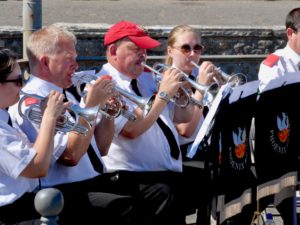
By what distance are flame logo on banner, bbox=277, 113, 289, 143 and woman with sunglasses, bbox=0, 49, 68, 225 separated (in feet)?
5.88

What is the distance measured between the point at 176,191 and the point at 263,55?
16.4 ft

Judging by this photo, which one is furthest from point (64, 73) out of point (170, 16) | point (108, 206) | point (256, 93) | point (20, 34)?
point (170, 16)

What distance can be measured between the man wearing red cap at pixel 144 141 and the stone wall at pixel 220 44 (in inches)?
140

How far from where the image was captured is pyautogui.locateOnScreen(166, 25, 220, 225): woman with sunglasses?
18.5ft

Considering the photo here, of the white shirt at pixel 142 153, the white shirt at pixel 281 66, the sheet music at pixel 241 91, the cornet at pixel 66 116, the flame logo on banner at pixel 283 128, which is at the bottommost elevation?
the white shirt at pixel 142 153

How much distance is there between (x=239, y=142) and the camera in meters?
5.39

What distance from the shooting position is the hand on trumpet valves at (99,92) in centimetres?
486

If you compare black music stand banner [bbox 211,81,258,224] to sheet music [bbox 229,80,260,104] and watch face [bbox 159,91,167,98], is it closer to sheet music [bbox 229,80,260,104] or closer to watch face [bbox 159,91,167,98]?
sheet music [bbox 229,80,260,104]

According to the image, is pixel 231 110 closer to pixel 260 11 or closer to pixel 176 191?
pixel 176 191

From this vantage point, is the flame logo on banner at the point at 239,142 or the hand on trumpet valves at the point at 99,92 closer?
the hand on trumpet valves at the point at 99,92

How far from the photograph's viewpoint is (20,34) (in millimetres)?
9062

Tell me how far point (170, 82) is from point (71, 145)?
0.90m

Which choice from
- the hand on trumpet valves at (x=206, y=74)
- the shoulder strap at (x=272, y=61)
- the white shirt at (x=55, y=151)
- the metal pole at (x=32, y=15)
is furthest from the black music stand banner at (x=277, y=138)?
the metal pole at (x=32, y=15)

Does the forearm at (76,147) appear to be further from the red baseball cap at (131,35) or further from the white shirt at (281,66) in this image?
the white shirt at (281,66)
